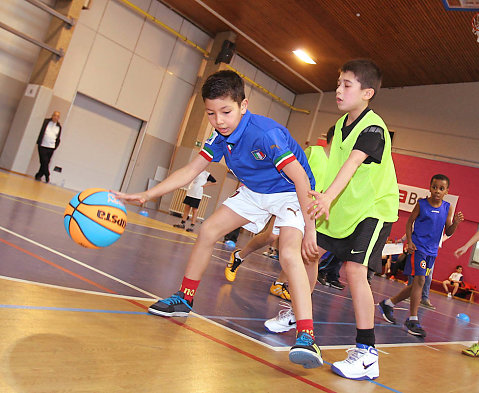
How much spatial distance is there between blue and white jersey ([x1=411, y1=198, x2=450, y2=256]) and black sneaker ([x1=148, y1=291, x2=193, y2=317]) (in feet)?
10.8

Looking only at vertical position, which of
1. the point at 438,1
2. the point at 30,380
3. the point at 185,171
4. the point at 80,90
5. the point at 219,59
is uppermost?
the point at 438,1

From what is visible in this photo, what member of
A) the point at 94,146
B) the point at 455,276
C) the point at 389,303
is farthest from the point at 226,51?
the point at 389,303

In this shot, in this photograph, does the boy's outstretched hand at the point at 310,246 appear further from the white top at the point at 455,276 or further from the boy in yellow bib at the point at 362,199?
the white top at the point at 455,276

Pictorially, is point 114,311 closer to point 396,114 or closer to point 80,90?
point 80,90

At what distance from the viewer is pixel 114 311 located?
212cm

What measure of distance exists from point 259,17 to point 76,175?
715 centimetres

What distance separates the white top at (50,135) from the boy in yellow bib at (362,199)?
416 inches

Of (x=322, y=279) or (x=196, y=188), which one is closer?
(x=322, y=279)

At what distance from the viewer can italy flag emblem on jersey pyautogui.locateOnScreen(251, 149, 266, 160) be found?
241 cm

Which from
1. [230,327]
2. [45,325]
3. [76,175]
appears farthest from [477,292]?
[45,325]

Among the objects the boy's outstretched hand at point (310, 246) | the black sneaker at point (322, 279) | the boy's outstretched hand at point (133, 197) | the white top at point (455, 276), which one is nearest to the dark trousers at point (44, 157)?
the black sneaker at point (322, 279)

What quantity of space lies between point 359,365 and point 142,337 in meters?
1.07

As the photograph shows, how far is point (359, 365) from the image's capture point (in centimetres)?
224

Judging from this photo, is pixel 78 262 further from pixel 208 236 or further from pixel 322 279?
pixel 322 279
